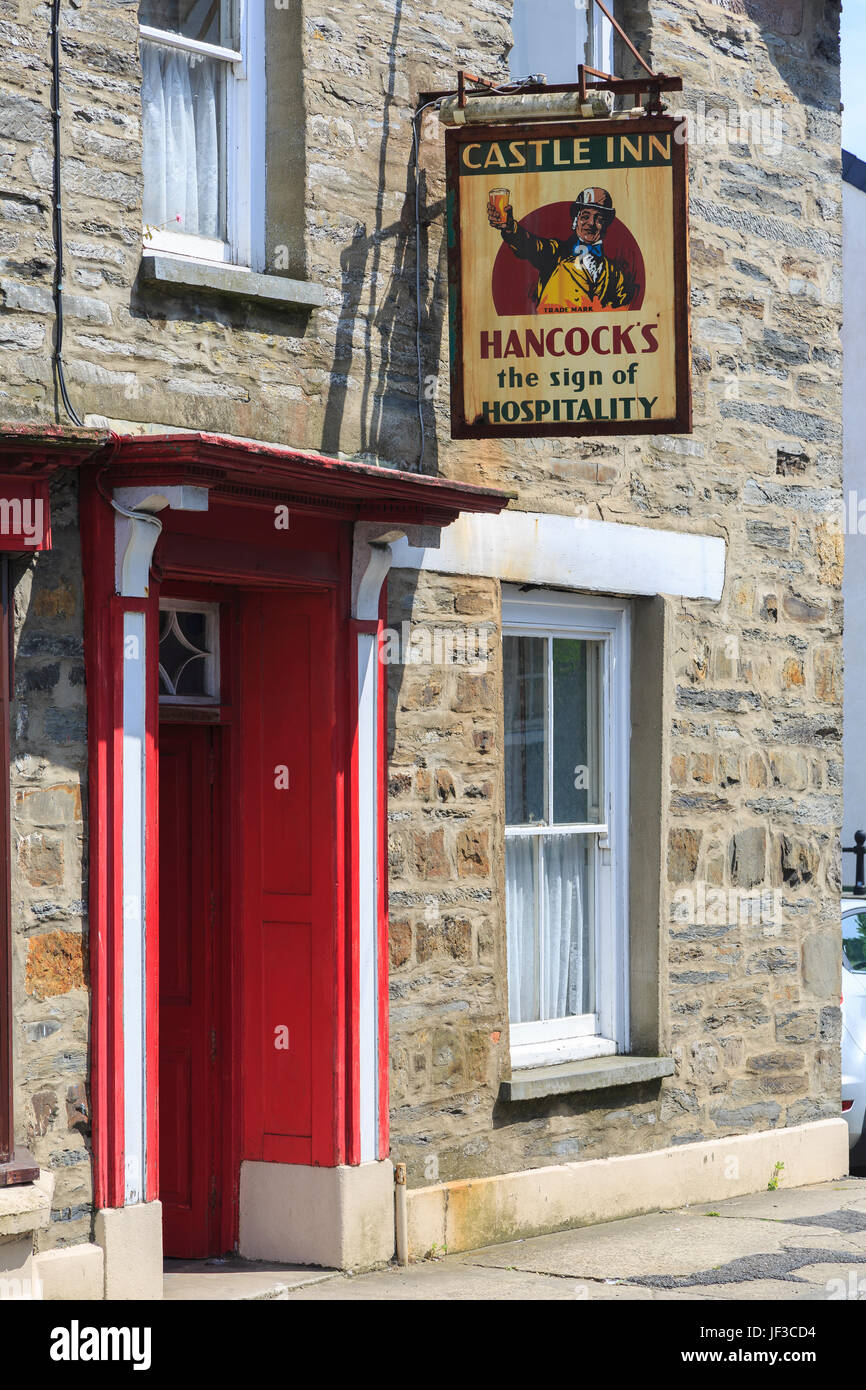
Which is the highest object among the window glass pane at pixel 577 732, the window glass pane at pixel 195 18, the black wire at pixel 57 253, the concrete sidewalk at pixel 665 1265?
the window glass pane at pixel 195 18

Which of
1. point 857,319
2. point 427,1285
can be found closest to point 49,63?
point 427,1285

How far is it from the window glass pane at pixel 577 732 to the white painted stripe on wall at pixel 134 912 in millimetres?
2565

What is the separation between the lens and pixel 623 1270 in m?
7.00

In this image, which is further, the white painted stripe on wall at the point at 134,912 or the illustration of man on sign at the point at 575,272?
the illustration of man on sign at the point at 575,272

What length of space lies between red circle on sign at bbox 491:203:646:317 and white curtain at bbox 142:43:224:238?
1.16 m

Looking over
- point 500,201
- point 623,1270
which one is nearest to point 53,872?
point 623,1270

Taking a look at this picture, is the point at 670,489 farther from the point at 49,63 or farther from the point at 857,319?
the point at 857,319

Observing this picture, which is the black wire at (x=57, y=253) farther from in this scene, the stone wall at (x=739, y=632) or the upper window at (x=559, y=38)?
the upper window at (x=559, y=38)

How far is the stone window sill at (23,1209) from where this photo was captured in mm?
5621

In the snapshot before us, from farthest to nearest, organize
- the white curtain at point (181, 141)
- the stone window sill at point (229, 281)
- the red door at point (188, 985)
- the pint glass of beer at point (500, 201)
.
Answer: the pint glass of beer at point (500, 201) < the red door at point (188, 985) < the white curtain at point (181, 141) < the stone window sill at point (229, 281)

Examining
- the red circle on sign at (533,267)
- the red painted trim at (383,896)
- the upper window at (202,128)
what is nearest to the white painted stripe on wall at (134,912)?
the red painted trim at (383,896)

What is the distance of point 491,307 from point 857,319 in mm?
12025

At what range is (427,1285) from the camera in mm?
6727

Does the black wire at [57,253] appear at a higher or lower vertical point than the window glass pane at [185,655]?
higher
